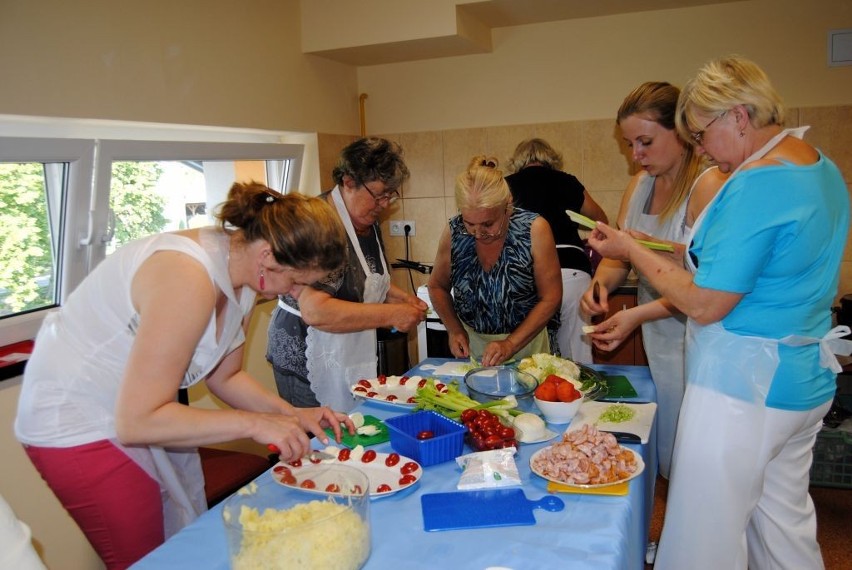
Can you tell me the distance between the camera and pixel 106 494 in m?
1.51

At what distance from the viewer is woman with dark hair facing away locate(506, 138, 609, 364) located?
3.06 metres

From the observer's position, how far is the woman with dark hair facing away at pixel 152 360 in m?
1.29

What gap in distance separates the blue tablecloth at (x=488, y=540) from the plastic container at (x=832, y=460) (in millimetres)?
1756

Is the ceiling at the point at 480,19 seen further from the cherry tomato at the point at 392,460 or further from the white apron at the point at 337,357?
the cherry tomato at the point at 392,460

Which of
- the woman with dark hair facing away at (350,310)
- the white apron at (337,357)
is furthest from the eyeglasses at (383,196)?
the white apron at (337,357)

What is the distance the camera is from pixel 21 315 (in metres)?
2.35

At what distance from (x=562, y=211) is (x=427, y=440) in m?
1.95

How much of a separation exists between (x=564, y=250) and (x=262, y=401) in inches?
72.8

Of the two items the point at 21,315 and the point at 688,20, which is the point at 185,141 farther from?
the point at 688,20

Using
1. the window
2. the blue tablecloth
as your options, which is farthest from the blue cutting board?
the window

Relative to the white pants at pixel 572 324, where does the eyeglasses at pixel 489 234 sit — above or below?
above

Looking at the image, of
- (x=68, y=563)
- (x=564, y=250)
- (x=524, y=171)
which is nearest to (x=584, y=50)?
(x=524, y=171)

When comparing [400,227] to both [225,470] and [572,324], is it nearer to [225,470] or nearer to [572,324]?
[572,324]

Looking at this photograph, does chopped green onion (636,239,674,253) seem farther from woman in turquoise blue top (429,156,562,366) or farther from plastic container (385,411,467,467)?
plastic container (385,411,467,467)
